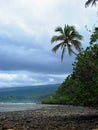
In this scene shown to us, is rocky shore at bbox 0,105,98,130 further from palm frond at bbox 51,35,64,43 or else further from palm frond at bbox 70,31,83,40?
palm frond at bbox 70,31,83,40

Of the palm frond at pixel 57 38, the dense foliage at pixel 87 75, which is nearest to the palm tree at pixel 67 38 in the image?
the palm frond at pixel 57 38

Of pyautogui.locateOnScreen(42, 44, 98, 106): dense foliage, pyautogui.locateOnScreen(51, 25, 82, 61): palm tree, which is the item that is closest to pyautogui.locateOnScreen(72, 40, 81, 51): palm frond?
pyautogui.locateOnScreen(51, 25, 82, 61): palm tree

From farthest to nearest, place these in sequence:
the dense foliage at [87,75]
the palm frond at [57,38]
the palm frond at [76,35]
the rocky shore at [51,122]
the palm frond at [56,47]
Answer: the palm frond at [76,35]
the palm frond at [56,47]
the palm frond at [57,38]
the dense foliage at [87,75]
the rocky shore at [51,122]

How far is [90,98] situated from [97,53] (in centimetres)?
447

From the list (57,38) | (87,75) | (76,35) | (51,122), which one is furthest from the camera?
(76,35)

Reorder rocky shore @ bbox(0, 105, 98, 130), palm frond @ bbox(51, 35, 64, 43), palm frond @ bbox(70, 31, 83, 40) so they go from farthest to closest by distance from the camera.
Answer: palm frond @ bbox(70, 31, 83, 40), palm frond @ bbox(51, 35, 64, 43), rocky shore @ bbox(0, 105, 98, 130)

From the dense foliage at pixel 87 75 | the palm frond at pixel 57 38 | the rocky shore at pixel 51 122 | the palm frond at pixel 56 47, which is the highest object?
the palm frond at pixel 57 38

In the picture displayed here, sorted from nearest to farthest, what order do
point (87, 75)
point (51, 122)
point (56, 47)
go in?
point (51, 122) → point (87, 75) → point (56, 47)

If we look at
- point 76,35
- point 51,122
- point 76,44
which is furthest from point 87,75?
point 76,35

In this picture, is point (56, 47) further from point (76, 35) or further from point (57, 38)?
point (76, 35)

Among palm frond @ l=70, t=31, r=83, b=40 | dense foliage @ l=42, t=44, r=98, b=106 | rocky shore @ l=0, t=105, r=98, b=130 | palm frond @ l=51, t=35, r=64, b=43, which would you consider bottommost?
rocky shore @ l=0, t=105, r=98, b=130

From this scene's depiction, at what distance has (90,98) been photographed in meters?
43.8

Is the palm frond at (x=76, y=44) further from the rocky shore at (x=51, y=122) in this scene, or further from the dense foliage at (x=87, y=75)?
the dense foliage at (x=87, y=75)

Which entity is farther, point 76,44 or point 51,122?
point 76,44
